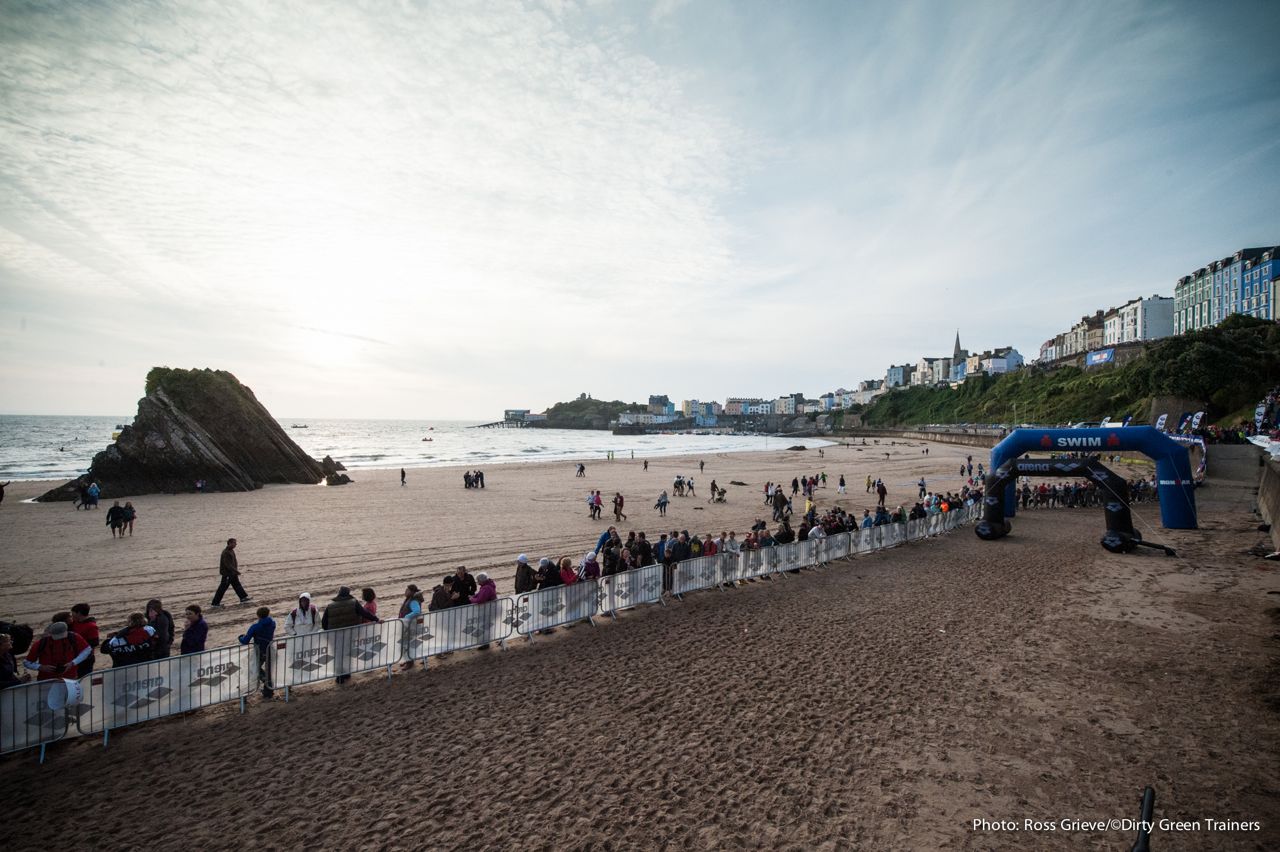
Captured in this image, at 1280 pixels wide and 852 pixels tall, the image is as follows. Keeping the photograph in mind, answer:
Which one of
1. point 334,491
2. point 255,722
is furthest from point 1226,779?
point 334,491

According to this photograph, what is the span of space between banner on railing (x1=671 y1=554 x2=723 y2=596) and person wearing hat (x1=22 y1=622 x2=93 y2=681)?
10.2 m

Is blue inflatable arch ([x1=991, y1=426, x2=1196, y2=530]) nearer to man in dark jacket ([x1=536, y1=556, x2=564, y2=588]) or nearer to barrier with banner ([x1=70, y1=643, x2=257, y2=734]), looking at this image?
A: man in dark jacket ([x1=536, y1=556, x2=564, y2=588])

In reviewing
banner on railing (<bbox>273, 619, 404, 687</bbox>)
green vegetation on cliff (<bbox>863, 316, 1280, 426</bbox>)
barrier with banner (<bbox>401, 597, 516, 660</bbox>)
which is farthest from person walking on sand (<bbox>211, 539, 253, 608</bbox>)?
green vegetation on cliff (<bbox>863, 316, 1280, 426</bbox>)

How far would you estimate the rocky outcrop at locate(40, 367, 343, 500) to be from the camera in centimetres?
3344

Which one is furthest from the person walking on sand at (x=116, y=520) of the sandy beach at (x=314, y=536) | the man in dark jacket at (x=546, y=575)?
the man in dark jacket at (x=546, y=575)

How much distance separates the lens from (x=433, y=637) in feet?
32.0

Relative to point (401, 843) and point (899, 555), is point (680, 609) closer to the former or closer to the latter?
point (401, 843)

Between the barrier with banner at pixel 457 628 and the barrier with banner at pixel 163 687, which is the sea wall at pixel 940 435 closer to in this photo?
the barrier with banner at pixel 457 628

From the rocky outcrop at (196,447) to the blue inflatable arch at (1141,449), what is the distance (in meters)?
43.8

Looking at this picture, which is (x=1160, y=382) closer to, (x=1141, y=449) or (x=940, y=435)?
(x=1141, y=449)

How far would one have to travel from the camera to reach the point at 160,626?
8188mm

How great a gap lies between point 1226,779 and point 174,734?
12.8 m

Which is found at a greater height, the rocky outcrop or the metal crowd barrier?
the rocky outcrop

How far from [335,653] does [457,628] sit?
76.4 inches
